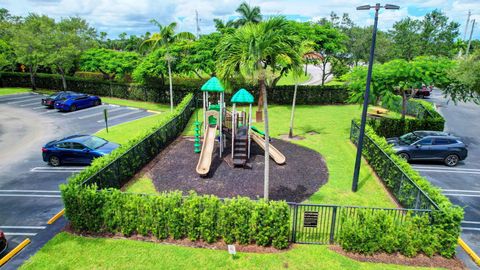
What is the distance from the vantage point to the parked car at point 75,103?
2784cm

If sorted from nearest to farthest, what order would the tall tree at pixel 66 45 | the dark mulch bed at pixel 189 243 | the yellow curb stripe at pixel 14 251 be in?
the yellow curb stripe at pixel 14 251 < the dark mulch bed at pixel 189 243 < the tall tree at pixel 66 45

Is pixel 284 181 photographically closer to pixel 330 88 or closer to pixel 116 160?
pixel 116 160

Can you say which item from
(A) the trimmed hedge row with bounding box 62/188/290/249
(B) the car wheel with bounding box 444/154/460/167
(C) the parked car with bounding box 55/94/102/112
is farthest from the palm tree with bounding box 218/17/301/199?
(C) the parked car with bounding box 55/94/102/112

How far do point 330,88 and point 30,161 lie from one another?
2612 cm

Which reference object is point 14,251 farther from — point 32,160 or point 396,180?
point 396,180

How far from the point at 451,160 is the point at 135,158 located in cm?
1603

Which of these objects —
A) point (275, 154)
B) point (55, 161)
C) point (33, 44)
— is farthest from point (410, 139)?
point (33, 44)

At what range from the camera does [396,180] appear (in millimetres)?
12172

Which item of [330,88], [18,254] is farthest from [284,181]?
[330,88]

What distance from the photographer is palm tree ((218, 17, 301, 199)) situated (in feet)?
29.0

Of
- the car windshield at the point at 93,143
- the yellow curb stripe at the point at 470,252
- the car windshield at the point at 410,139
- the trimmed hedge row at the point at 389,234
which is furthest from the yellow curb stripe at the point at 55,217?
the car windshield at the point at 410,139

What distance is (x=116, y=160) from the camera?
12.3 metres

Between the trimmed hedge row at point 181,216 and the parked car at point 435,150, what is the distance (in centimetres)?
1048

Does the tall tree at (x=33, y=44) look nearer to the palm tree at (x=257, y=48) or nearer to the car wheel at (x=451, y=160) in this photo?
the palm tree at (x=257, y=48)
